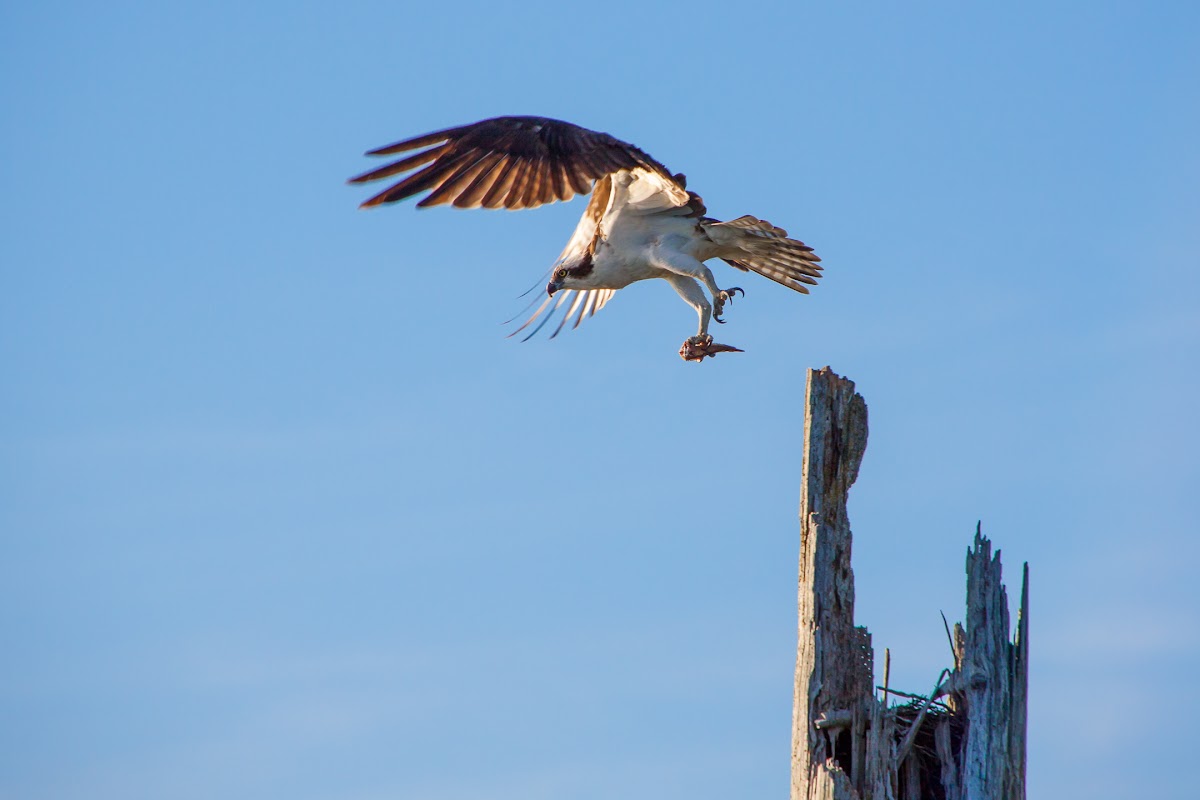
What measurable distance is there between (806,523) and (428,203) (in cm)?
364

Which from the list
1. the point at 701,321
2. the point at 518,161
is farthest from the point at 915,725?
the point at 518,161

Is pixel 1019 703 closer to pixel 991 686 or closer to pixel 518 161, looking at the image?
pixel 991 686

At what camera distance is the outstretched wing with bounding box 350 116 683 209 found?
9539 millimetres

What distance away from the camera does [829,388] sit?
322 inches

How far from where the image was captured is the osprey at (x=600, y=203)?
31.4ft

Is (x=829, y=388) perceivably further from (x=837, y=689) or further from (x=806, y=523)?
(x=837, y=689)

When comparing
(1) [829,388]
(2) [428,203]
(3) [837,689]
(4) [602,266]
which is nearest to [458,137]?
(2) [428,203]

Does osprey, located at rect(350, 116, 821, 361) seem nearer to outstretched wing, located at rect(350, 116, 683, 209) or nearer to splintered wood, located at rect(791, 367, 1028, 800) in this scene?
outstretched wing, located at rect(350, 116, 683, 209)

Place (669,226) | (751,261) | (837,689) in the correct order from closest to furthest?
1. (837,689)
2. (669,226)
3. (751,261)

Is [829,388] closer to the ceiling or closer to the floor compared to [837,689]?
closer to the ceiling

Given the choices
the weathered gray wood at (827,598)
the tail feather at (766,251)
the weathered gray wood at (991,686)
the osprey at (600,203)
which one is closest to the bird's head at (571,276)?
the osprey at (600,203)

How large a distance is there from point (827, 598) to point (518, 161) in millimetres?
4262

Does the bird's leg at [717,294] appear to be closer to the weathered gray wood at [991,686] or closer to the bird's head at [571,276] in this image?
the bird's head at [571,276]

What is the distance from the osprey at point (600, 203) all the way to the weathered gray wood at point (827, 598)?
8.97 ft
